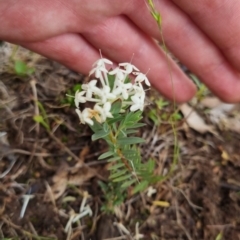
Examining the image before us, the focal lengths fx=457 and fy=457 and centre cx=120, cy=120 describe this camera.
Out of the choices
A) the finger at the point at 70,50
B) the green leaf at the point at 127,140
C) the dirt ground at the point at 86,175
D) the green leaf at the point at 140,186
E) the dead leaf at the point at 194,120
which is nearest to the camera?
the green leaf at the point at 127,140

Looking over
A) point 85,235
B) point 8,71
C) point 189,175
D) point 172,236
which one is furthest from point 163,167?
point 8,71

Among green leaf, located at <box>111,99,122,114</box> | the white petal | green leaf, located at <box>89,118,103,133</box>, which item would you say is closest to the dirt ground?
green leaf, located at <box>89,118,103,133</box>

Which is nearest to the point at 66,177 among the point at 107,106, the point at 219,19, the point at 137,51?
the point at 137,51

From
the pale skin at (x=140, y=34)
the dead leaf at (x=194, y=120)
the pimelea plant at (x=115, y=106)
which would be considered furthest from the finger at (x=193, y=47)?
the pimelea plant at (x=115, y=106)

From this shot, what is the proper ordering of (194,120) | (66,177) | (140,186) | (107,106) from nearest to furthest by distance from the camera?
(107,106)
(140,186)
(66,177)
(194,120)

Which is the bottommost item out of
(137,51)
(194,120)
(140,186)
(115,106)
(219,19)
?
(140,186)

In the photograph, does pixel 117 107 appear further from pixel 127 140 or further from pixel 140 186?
pixel 140 186

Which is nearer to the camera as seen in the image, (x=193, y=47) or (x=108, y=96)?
(x=108, y=96)

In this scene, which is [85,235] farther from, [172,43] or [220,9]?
[220,9]

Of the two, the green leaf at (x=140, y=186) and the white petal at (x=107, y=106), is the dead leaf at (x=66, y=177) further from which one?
the white petal at (x=107, y=106)
